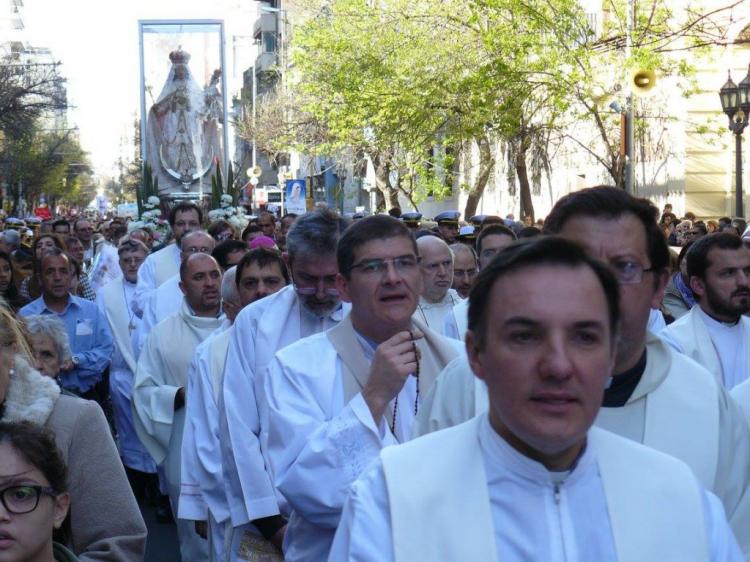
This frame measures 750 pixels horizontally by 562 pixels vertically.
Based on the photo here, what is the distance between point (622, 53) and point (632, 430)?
68.8 feet

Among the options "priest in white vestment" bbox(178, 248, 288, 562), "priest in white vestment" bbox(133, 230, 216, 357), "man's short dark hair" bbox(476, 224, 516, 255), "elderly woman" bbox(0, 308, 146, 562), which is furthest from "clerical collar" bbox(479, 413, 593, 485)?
"man's short dark hair" bbox(476, 224, 516, 255)

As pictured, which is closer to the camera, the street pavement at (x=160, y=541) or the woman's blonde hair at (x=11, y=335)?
the woman's blonde hair at (x=11, y=335)

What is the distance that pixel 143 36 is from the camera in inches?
1401

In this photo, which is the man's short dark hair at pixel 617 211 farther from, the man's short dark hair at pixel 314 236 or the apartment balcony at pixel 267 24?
the apartment balcony at pixel 267 24

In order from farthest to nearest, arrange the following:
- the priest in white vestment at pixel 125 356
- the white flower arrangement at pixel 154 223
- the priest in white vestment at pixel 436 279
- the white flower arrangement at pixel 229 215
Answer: the white flower arrangement at pixel 154 223
the white flower arrangement at pixel 229 215
the priest in white vestment at pixel 125 356
the priest in white vestment at pixel 436 279

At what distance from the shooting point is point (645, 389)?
11.5ft

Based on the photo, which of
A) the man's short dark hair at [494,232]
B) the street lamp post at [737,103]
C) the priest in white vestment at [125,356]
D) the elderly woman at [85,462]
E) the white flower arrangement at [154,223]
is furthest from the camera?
the white flower arrangement at [154,223]

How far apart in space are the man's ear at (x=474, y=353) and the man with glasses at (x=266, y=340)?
281 centimetres

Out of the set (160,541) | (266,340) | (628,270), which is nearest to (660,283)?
(628,270)

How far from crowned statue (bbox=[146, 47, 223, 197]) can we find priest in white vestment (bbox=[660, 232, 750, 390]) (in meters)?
28.8

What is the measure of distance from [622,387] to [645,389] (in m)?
0.06

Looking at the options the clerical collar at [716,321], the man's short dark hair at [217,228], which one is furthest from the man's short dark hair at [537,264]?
the man's short dark hair at [217,228]

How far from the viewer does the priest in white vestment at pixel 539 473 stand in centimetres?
258

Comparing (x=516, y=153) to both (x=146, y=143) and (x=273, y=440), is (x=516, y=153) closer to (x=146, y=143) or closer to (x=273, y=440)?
(x=146, y=143)
